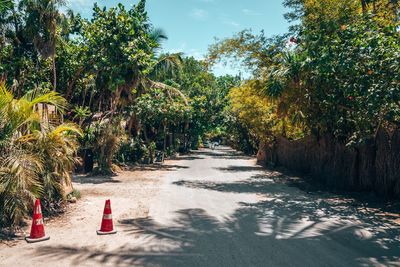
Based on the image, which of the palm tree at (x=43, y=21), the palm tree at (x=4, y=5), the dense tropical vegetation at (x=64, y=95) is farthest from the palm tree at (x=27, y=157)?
the palm tree at (x=43, y=21)

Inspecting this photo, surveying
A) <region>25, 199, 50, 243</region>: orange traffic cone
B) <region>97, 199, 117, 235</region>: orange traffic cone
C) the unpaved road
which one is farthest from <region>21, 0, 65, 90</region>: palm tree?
<region>97, 199, 117, 235</region>: orange traffic cone

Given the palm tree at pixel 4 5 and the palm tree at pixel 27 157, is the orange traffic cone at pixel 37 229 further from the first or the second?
the palm tree at pixel 4 5

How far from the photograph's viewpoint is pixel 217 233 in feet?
22.8

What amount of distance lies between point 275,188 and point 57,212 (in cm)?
839

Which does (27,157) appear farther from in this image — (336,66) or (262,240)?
(336,66)

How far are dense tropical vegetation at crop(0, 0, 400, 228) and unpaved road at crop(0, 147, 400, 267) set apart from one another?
1.44 metres

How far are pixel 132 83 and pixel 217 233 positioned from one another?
11570 millimetres

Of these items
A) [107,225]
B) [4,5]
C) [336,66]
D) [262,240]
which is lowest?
[262,240]

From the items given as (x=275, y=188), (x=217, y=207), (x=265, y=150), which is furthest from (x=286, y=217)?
(x=265, y=150)

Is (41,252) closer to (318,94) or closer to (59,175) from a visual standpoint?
(59,175)

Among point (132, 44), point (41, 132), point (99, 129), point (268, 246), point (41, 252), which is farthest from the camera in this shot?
point (99, 129)

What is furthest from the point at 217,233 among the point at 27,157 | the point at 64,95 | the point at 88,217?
the point at 64,95

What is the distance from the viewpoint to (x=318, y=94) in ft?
42.4

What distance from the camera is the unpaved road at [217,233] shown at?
17.8 feet
